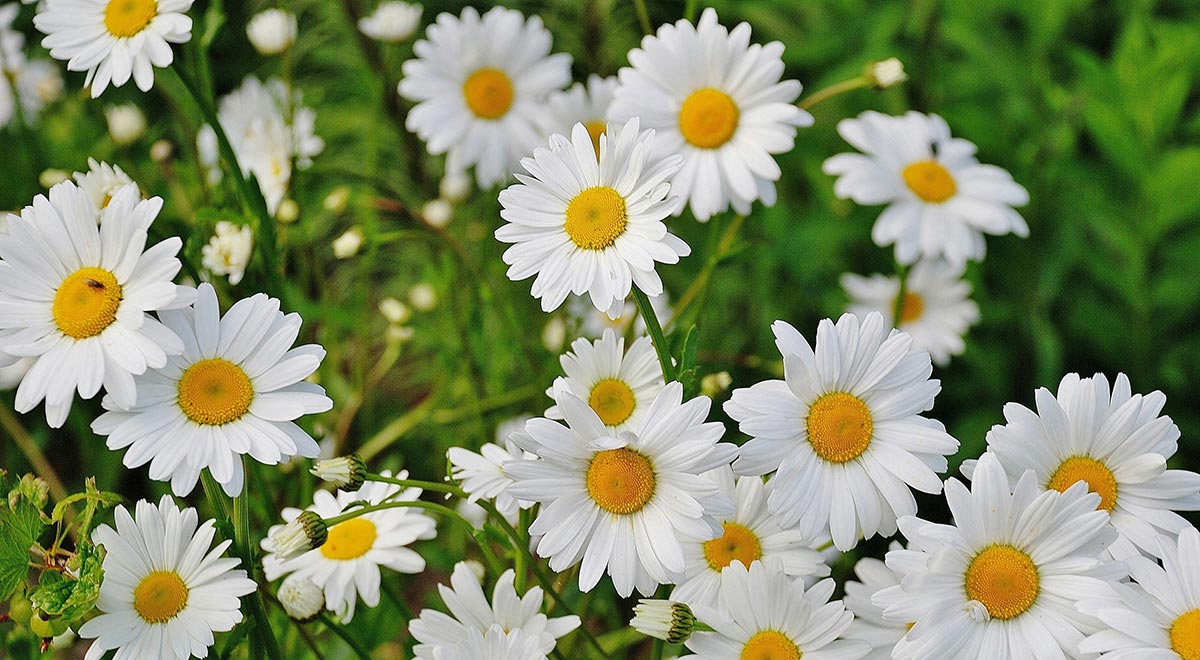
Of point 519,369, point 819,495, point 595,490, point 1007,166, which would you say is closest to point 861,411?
point 819,495

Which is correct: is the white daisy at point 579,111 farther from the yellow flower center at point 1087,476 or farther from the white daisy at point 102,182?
the yellow flower center at point 1087,476

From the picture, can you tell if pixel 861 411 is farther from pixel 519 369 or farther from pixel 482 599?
pixel 519 369

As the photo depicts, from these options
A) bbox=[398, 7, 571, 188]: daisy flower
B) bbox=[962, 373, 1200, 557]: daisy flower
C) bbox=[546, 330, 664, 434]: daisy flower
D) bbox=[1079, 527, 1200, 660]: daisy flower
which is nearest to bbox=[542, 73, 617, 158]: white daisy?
bbox=[398, 7, 571, 188]: daisy flower

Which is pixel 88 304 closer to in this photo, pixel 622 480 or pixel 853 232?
pixel 622 480

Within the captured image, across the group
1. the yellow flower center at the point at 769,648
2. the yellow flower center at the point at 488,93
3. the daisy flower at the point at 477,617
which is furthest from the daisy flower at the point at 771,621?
the yellow flower center at the point at 488,93

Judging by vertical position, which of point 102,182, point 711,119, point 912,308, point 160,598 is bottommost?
point 160,598

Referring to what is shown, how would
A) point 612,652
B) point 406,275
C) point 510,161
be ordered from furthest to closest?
1. point 406,275
2. point 510,161
3. point 612,652

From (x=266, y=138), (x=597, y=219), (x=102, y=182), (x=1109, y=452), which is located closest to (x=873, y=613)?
(x=1109, y=452)
